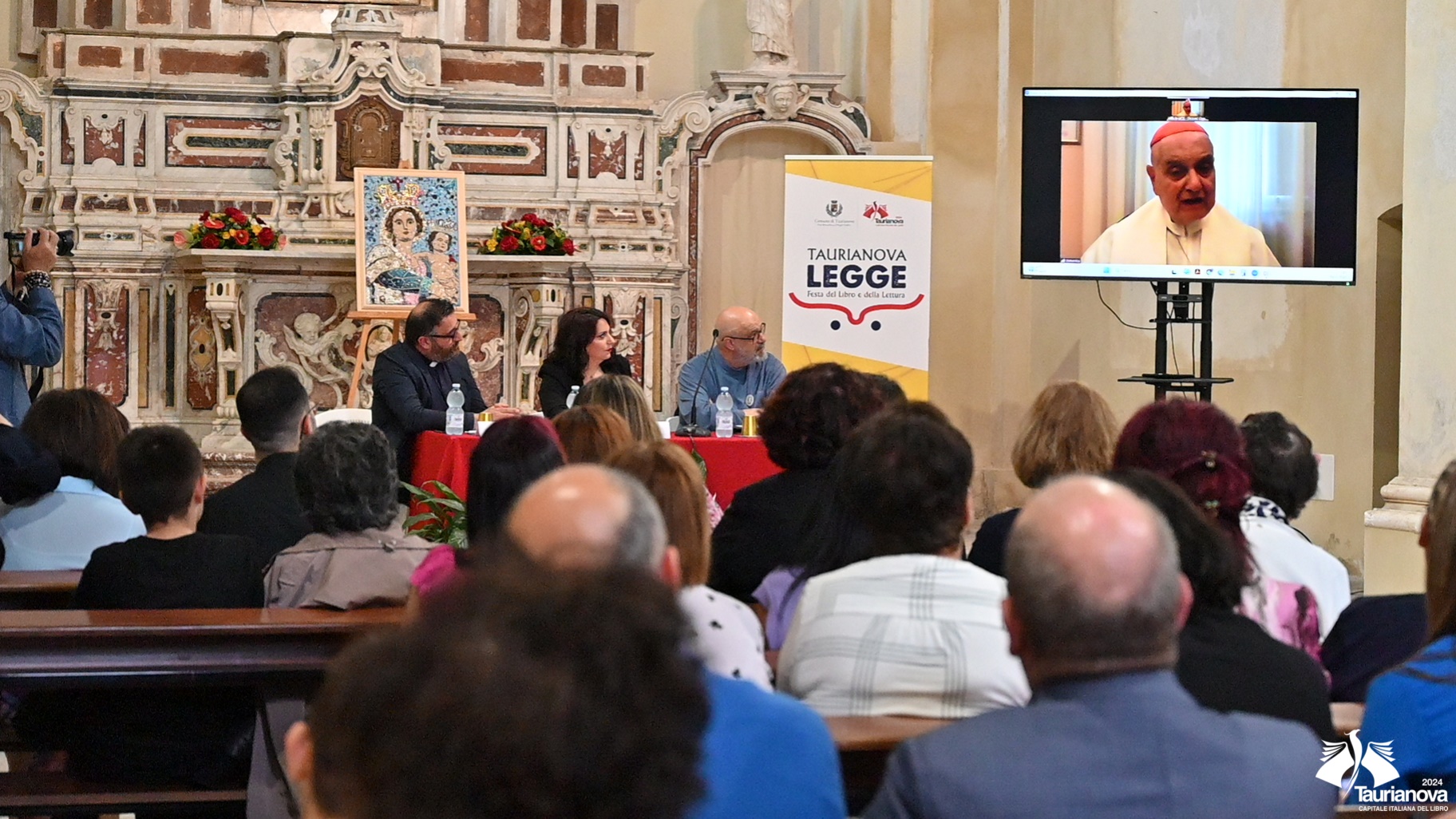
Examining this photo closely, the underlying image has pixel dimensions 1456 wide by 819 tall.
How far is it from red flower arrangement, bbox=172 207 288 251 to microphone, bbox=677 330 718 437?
3.52 meters

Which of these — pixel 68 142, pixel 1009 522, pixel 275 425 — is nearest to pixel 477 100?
pixel 68 142

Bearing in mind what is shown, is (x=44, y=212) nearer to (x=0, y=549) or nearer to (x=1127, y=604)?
(x=0, y=549)

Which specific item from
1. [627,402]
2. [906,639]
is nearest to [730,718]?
[906,639]

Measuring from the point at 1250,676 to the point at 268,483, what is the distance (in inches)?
109

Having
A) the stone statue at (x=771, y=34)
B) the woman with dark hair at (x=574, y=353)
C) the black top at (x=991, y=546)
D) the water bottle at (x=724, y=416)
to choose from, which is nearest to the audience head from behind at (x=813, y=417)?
the black top at (x=991, y=546)

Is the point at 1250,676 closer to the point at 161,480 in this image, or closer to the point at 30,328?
the point at 161,480

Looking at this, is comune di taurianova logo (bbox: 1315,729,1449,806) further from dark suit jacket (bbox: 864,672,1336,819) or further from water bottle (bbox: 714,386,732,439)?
water bottle (bbox: 714,386,732,439)

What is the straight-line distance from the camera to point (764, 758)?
1.72 metres

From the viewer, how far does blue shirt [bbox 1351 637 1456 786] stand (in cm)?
201

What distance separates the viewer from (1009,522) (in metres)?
3.44

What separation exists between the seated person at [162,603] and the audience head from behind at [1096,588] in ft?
6.45

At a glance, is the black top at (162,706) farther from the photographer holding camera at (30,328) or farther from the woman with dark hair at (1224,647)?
the photographer holding camera at (30,328)

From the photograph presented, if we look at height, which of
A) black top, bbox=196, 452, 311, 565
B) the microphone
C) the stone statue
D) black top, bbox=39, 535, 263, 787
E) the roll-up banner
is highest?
the stone statue

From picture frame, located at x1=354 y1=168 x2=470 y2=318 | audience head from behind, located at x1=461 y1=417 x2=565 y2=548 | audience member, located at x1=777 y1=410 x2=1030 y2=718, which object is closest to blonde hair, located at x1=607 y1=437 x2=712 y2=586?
audience member, located at x1=777 y1=410 x2=1030 y2=718
